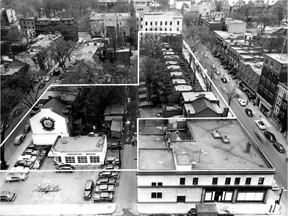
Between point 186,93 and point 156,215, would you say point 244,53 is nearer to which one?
point 186,93

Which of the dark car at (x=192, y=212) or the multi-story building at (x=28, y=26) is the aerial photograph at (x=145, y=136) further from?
the multi-story building at (x=28, y=26)

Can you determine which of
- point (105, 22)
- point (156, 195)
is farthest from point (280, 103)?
point (105, 22)

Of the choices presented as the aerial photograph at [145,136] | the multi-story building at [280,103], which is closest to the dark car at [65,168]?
the aerial photograph at [145,136]

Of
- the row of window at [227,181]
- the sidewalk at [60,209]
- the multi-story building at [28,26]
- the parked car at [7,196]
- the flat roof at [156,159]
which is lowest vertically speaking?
the sidewalk at [60,209]

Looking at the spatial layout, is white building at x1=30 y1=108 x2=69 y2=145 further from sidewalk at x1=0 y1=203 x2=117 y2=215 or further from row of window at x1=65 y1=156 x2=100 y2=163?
sidewalk at x1=0 y1=203 x2=117 y2=215

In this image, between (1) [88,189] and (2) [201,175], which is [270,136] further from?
(1) [88,189]

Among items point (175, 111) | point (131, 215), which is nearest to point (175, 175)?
point (131, 215)
